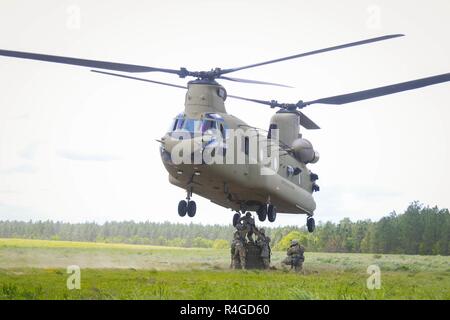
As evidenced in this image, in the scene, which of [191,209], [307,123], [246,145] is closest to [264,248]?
[246,145]

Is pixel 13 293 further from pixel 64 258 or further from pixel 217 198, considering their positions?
pixel 217 198

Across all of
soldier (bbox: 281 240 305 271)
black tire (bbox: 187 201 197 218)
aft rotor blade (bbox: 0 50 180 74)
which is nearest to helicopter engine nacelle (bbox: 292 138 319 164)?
soldier (bbox: 281 240 305 271)

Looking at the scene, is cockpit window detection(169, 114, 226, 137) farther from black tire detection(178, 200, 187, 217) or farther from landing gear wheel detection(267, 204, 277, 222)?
landing gear wheel detection(267, 204, 277, 222)

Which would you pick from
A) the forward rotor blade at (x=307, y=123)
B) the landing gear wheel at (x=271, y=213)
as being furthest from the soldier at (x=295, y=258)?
the forward rotor blade at (x=307, y=123)

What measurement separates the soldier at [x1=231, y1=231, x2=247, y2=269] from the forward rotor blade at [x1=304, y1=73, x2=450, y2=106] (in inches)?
279

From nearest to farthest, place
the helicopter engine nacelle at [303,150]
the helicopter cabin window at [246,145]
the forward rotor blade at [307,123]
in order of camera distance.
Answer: the helicopter cabin window at [246,145]
the helicopter engine nacelle at [303,150]
the forward rotor blade at [307,123]

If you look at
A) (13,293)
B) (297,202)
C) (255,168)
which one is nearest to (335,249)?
(297,202)

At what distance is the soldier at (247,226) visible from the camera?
29.2 metres

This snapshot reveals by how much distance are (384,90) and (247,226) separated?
29.9 feet

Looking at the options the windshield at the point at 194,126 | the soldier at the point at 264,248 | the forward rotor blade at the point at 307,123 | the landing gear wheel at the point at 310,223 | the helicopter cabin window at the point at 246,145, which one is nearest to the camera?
the windshield at the point at 194,126

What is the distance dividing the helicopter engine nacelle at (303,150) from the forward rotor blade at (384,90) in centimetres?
281

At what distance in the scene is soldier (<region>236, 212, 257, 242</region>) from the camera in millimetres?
29172

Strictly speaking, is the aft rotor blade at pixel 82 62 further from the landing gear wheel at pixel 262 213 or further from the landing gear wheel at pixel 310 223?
the landing gear wheel at pixel 310 223
